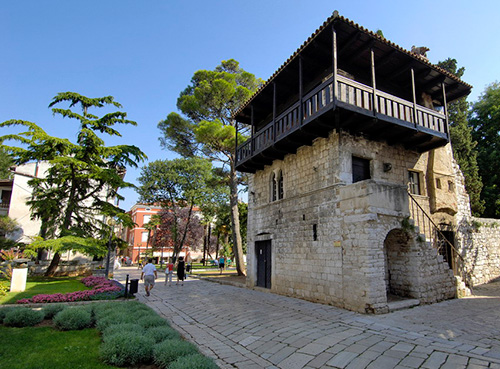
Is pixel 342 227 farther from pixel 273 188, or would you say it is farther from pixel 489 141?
pixel 489 141

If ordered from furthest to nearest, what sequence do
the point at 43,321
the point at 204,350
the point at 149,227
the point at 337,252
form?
the point at 149,227 < the point at 337,252 < the point at 43,321 < the point at 204,350

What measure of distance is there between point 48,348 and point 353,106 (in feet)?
31.0

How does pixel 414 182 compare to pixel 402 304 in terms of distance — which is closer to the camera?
pixel 402 304

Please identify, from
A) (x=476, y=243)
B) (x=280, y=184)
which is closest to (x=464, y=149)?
(x=476, y=243)

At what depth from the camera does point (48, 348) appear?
503 cm

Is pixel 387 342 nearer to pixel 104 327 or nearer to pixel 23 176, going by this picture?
pixel 104 327

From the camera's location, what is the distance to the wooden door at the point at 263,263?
13083 mm

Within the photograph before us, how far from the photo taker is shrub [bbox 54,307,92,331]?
634 cm

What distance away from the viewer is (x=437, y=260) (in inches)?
375

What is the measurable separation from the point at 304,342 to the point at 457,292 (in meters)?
7.74

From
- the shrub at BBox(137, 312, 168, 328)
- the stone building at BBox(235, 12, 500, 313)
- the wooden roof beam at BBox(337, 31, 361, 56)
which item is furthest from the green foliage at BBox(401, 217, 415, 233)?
the shrub at BBox(137, 312, 168, 328)

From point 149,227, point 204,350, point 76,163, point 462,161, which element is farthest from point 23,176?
point 462,161

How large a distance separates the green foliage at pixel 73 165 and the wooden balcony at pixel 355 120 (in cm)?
1076

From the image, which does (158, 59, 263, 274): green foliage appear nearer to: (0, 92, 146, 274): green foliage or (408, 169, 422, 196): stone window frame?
(0, 92, 146, 274): green foliage
